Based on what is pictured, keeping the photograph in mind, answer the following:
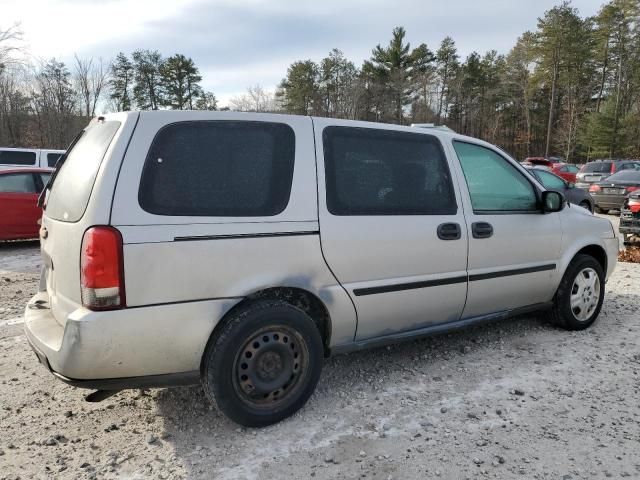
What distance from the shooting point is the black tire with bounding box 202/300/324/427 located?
265 cm

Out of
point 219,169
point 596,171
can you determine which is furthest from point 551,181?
point 219,169

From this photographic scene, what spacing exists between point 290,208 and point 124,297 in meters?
1.02

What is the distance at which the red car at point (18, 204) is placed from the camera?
8.66 metres

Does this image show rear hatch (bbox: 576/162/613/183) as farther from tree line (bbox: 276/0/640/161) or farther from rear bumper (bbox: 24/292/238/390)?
tree line (bbox: 276/0/640/161)

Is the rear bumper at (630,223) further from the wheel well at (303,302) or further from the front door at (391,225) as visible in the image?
the wheel well at (303,302)

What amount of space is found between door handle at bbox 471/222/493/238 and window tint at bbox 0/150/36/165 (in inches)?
604

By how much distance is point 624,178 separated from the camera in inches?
571

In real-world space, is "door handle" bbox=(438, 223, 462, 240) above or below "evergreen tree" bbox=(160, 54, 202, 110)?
below

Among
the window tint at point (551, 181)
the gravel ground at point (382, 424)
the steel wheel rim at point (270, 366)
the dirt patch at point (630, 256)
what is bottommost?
the gravel ground at point (382, 424)

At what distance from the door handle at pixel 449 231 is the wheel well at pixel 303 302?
102cm

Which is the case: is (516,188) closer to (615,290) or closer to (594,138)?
(615,290)

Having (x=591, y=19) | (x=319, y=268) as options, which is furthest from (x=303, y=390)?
(x=591, y=19)

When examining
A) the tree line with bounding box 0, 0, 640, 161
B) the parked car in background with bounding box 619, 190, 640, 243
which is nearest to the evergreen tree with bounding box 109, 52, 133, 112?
the tree line with bounding box 0, 0, 640, 161

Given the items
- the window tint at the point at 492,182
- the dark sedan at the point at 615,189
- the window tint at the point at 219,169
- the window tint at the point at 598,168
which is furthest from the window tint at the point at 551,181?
the window tint at the point at 219,169
